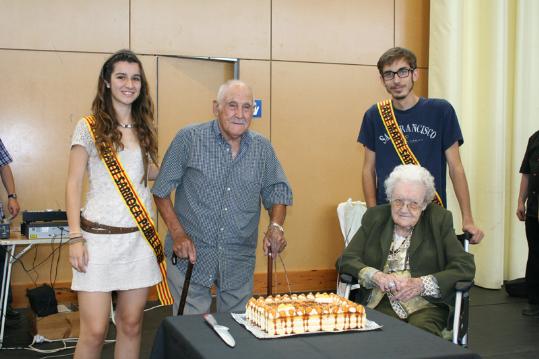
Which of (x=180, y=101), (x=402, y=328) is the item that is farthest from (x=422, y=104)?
(x=180, y=101)

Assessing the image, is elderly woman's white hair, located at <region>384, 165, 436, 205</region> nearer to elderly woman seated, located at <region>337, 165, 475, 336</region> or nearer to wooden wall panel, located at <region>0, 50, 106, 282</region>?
elderly woman seated, located at <region>337, 165, 475, 336</region>

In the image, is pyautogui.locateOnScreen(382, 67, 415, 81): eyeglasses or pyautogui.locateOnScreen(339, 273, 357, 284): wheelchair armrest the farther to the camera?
pyautogui.locateOnScreen(382, 67, 415, 81): eyeglasses

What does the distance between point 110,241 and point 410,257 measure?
1206 millimetres

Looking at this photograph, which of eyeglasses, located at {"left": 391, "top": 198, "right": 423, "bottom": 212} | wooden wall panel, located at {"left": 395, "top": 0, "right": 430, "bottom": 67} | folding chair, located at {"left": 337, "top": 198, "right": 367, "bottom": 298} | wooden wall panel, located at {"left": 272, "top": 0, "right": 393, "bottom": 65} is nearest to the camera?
eyeglasses, located at {"left": 391, "top": 198, "right": 423, "bottom": 212}

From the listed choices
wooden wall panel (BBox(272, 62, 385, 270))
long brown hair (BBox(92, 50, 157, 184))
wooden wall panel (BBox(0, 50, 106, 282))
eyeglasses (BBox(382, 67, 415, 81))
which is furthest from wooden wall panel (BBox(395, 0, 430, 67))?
long brown hair (BBox(92, 50, 157, 184))

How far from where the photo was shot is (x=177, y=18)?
5.48m

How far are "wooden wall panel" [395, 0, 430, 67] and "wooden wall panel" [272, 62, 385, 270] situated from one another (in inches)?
18.2

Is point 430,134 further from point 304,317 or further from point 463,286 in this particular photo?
point 304,317

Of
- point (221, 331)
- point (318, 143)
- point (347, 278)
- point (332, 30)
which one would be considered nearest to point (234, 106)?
point (347, 278)

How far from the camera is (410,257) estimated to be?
2705 mm

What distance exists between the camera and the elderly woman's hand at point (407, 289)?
2533mm

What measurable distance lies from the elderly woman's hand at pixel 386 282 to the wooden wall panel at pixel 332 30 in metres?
3.54

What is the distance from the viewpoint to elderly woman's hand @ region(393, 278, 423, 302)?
253 centimetres

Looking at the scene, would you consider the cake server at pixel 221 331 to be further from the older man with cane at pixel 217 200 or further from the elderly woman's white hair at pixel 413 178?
the elderly woman's white hair at pixel 413 178
